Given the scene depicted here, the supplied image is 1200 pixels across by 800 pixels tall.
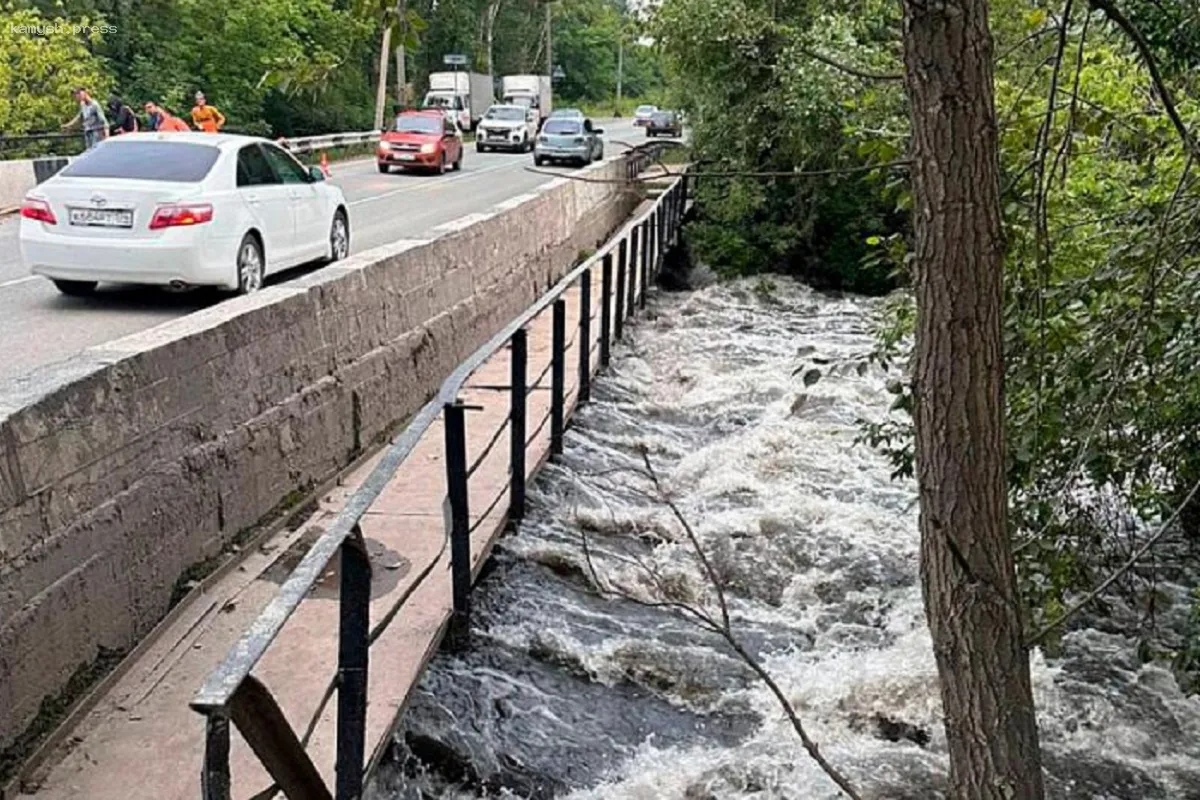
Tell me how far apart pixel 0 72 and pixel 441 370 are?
19613 millimetres

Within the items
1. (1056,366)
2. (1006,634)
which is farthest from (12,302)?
(1006,634)

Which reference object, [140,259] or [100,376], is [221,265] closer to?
[140,259]

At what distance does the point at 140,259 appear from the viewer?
9.92 m

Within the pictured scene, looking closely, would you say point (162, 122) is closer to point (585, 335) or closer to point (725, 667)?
point (585, 335)

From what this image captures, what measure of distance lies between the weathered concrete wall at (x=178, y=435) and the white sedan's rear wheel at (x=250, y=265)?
2.11 m

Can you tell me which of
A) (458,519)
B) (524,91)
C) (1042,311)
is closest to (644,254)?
(458,519)

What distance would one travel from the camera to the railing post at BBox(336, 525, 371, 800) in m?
2.83

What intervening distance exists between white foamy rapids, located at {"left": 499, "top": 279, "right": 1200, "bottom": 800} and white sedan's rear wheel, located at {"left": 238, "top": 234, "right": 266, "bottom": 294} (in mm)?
3278

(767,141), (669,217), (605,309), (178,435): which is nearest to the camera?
(178,435)

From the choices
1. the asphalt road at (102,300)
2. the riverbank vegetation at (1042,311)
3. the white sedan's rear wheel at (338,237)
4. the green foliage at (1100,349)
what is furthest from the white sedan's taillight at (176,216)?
the green foliage at (1100,349)

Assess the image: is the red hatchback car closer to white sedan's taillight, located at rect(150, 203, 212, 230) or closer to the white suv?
the white suv

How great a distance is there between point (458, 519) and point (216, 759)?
3027mm

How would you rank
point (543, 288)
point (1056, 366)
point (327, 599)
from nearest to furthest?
point (1056, 366), point (327, 599), point (543, 288)

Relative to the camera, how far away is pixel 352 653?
2922 millimetres
